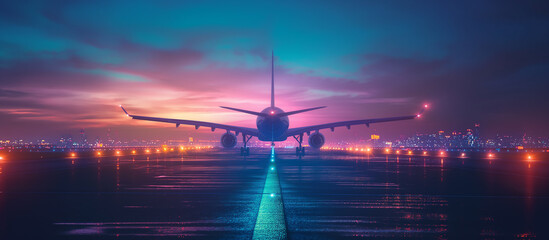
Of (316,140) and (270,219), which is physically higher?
(316,140)

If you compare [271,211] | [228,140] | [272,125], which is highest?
[272,125]

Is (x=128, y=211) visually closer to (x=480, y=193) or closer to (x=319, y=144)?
(x=480, y=193)

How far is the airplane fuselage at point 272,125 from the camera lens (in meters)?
42.0

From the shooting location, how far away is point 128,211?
406 inches

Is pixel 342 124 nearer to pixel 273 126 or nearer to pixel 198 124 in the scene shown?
pixel 273 126

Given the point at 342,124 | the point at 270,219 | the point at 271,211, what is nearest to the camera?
the point at 270,219

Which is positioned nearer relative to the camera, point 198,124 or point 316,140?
point 198,124

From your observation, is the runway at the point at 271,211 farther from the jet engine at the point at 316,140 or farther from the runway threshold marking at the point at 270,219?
the jet engine at the point at 316,140

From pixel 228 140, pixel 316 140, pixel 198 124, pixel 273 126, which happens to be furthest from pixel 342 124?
pixel 198 124

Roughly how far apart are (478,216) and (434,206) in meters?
1.66

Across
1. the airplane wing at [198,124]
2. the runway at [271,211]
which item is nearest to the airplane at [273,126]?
the airplane wing at [198,124]

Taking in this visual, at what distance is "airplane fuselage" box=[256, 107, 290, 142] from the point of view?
4200 cm

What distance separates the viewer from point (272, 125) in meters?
42.4

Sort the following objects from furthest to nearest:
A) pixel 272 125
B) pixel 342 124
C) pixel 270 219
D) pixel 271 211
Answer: pixel 342 124, pixel 272 125, pixel 271 211, pixel 270 219
